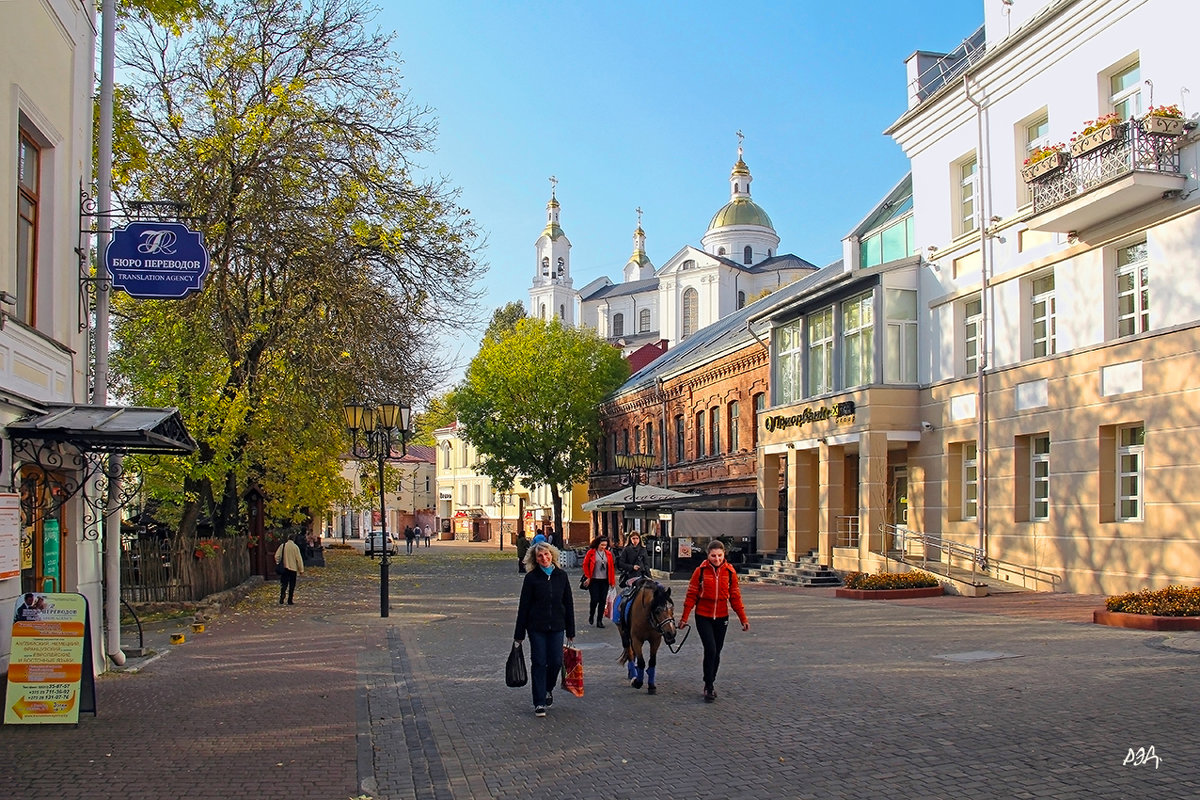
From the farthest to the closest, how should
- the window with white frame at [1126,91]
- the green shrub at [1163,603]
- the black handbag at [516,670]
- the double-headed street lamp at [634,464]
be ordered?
the double-headed street lamp at [634,464] → the window with white frame at [1126,91] → the green shrub at [1163,603] → the black handbag at [516,670]

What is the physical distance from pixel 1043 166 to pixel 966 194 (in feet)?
18.0

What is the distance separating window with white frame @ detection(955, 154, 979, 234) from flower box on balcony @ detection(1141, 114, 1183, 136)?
268 inches

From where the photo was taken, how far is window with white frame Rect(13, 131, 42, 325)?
37.4 feet

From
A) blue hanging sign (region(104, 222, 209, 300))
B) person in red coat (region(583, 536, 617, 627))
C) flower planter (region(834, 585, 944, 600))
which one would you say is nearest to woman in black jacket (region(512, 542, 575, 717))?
blue hanging sign (region(104, 222, 209, 300))

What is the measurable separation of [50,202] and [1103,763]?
11555mm

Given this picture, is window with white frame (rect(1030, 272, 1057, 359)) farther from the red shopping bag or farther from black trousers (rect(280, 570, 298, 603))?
black trousers (rect(280, 570, 298, 603))

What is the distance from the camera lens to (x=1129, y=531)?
19.4 meters

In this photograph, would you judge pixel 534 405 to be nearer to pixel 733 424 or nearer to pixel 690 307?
pixel 733 424

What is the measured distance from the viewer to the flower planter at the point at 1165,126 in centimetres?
1811

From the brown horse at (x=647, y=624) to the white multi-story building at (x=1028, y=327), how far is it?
11.3 m

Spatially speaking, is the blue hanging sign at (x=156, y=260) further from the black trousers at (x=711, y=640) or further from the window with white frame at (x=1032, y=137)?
the window with white frame at (x=1032, y=137)

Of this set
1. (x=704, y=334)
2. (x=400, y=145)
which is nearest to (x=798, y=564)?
(x=400, y=145)

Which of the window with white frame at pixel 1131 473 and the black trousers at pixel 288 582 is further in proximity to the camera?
the black trousers at pixel 288 582

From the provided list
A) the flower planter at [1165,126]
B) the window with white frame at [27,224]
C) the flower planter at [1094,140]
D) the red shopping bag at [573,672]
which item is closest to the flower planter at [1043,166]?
the flower planter at [1094,140]
